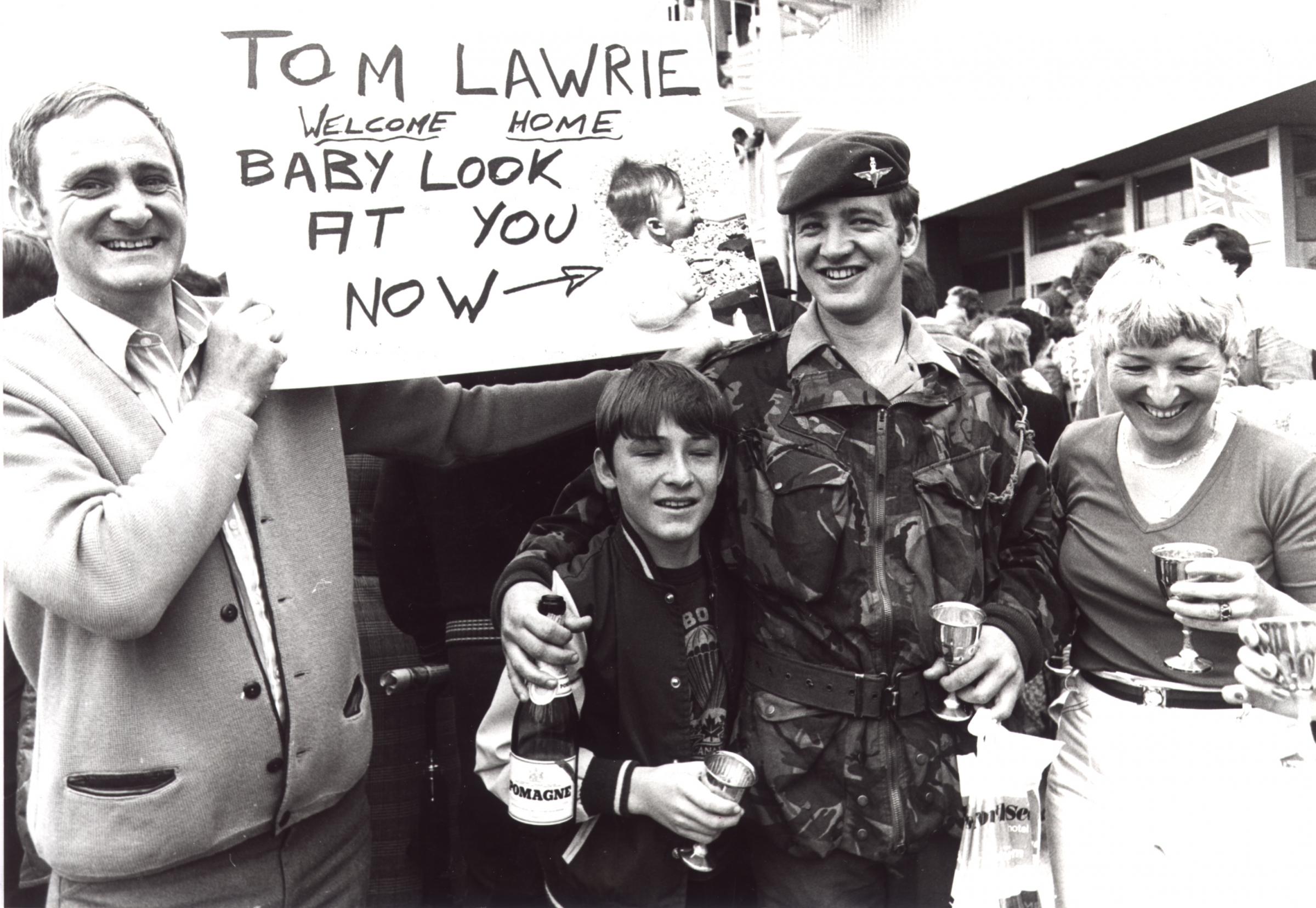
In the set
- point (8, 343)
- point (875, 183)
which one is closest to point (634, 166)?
point (875, 183)


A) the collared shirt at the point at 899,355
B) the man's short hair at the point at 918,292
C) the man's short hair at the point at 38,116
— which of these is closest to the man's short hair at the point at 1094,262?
the man's short hair at the point at 918,292

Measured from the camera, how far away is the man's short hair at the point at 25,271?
2.82 meters

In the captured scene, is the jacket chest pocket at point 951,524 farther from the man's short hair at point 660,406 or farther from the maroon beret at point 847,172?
the maroon beret at point 847,172

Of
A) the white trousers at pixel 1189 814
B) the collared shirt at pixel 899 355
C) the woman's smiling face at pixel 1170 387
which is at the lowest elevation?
the white trousers at pixel 1189 814

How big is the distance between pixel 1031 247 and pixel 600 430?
12.9m

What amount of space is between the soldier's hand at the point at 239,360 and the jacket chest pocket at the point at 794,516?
101 centimetres

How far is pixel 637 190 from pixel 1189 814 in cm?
179

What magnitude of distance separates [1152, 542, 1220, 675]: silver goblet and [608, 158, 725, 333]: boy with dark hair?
1049 mm

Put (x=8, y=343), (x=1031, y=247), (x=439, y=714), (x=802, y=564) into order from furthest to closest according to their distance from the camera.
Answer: (x=1031, y=247) < (x=439, y=714) < (x=802, y=564) < (x=8, y=343)

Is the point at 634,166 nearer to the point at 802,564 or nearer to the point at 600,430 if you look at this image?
the point at 600,430

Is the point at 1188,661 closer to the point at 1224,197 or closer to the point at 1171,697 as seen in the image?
the point at 1171,697

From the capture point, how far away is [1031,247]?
13797 mm

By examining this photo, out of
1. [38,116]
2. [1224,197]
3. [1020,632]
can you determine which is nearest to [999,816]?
[1020,632]

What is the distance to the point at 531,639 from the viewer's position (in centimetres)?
203
